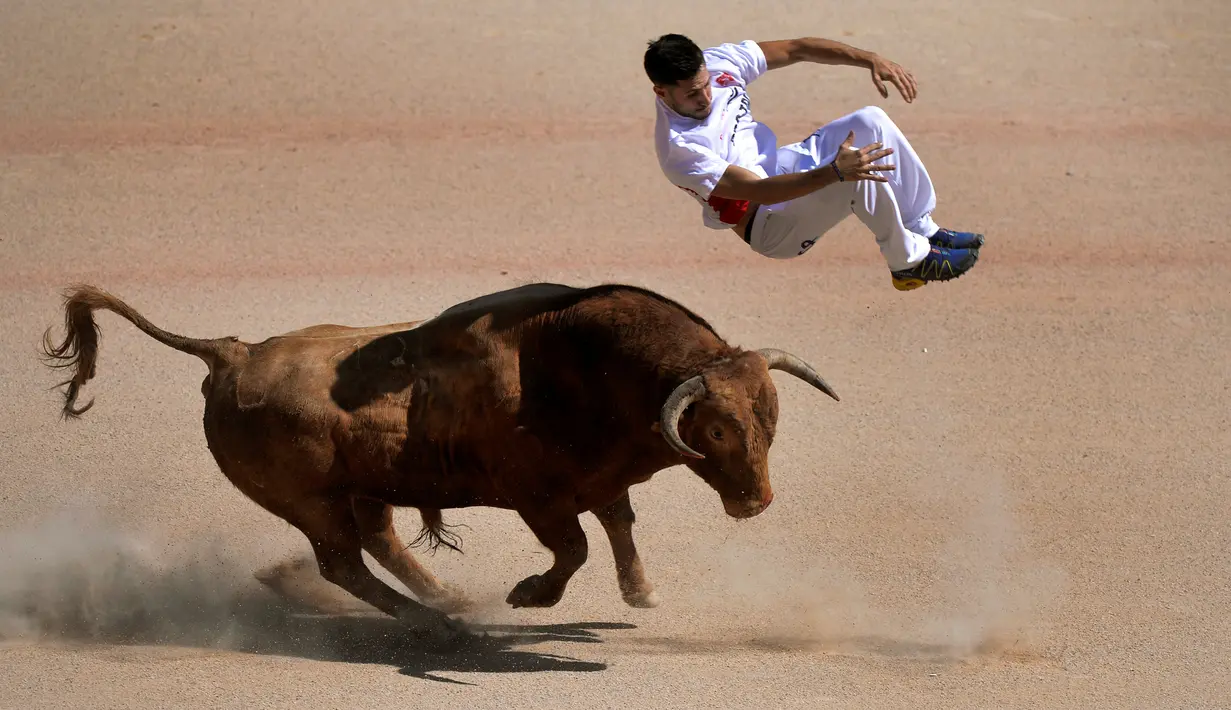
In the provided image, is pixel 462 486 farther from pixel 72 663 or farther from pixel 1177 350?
pixel 1177 350

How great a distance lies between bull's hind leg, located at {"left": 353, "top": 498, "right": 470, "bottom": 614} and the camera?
8.52m

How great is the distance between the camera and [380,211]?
1419cm

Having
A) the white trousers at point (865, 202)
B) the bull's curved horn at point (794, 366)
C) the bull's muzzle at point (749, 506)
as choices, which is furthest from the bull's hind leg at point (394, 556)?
the white trousers at point (865, 202)

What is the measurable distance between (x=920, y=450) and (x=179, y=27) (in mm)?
10914

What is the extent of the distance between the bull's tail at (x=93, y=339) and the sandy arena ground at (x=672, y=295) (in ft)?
4.33

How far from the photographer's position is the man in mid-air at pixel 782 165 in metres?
7.65

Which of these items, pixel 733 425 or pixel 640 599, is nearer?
pixel 733 425

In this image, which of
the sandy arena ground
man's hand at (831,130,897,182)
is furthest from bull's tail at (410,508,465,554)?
man's hand at (831,130,897,182)

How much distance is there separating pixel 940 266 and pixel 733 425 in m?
1.67

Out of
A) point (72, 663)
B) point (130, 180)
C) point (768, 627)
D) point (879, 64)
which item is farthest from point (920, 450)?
point (130, 180)

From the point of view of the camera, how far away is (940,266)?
27.0 feet

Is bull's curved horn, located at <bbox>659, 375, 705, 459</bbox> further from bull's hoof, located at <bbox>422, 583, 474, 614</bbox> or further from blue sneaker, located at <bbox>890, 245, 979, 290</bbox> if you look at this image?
bull's hoof, located at <bbox>422, 583, 474, 614</bbox>

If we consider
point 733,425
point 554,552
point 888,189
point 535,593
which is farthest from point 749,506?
point 888,189

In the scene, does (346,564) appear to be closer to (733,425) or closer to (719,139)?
(733,425)
